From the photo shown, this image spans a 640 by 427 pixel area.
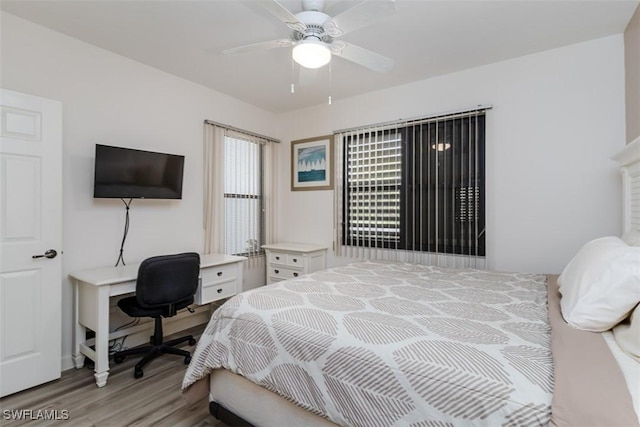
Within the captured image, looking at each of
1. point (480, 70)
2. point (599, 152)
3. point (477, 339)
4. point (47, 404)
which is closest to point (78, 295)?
point (47, 404)

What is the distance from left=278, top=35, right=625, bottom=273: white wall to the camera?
247cm

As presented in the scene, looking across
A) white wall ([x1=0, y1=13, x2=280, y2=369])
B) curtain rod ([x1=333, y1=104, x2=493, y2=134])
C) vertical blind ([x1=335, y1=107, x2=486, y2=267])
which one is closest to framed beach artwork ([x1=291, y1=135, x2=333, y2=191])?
vertical blind ([x1=335, y1=107, x2=486, y2=267])

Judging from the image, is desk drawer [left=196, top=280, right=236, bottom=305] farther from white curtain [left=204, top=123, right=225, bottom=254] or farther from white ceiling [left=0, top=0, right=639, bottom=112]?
white ceiling [left=0, top=0, right=639, bottom=112]

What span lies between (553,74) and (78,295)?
171 inches

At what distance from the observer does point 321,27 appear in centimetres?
193

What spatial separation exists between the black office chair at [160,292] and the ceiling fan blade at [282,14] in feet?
6.00

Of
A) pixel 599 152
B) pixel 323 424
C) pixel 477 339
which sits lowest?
pixel 323 424

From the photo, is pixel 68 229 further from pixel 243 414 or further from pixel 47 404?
pixel 243 414

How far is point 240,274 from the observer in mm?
3223

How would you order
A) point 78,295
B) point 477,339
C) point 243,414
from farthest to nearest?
point 78,295
point 243,414
point 477,339

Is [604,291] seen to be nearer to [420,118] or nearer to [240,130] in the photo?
[420,118]

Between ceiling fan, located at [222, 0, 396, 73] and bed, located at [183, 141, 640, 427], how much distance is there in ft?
4.87

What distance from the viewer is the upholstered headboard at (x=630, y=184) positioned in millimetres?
1961

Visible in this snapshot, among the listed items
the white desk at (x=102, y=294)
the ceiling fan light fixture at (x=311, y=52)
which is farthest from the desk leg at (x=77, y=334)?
the ceiling fan light fixture at (x=311, y=52)
